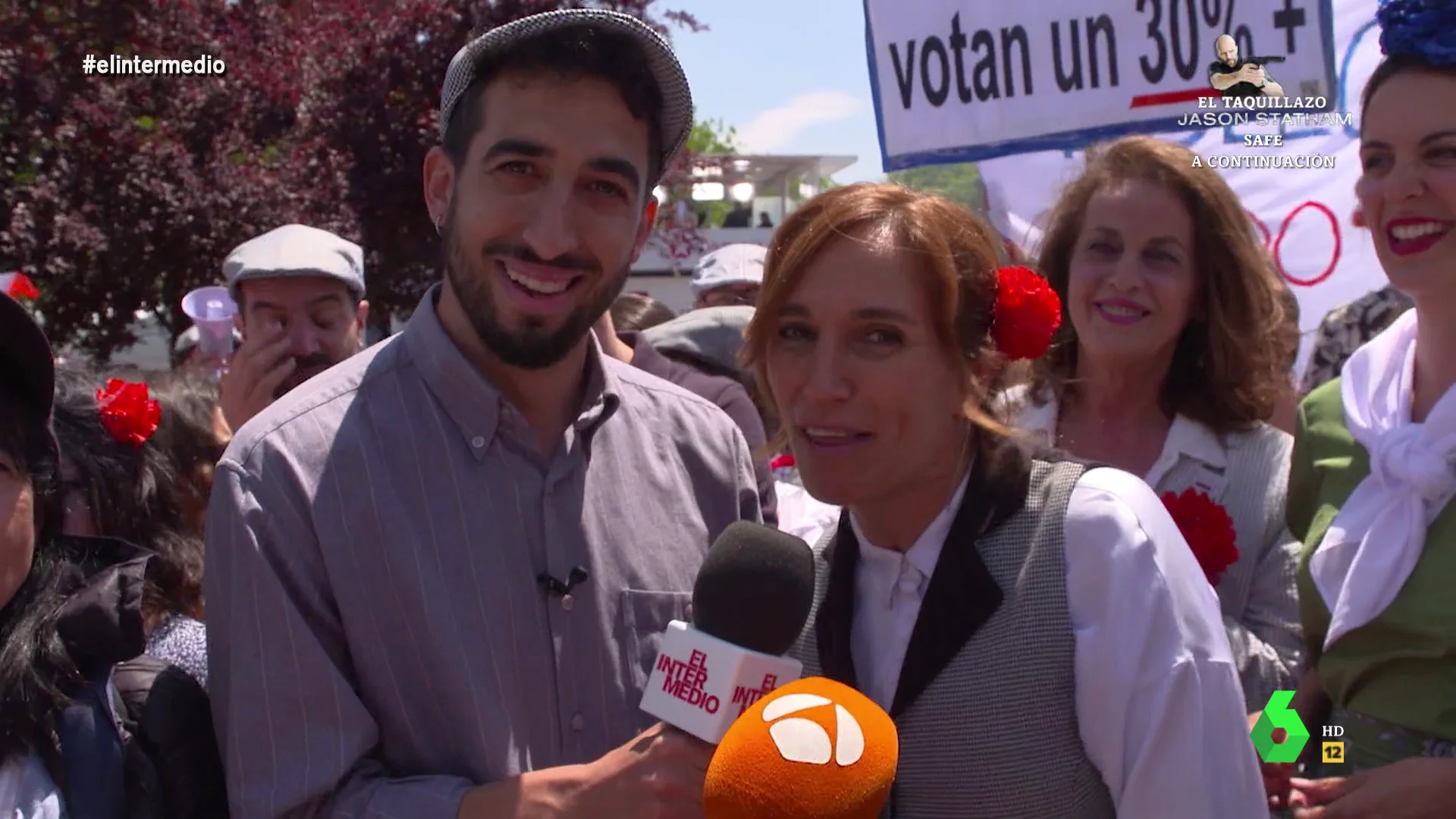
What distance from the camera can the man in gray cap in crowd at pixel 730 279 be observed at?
21.4ft

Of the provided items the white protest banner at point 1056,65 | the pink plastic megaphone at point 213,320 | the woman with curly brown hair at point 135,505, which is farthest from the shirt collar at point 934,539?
the pink plastic megaphone at point 213,320

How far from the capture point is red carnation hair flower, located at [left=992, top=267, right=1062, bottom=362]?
2.12 m

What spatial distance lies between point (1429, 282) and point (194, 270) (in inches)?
291

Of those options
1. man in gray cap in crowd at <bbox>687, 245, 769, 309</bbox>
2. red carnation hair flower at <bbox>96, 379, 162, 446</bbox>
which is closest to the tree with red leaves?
man in gray cap in crowd at <bbox>687, 245, 769, 309</bbox>

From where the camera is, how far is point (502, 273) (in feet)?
7.08

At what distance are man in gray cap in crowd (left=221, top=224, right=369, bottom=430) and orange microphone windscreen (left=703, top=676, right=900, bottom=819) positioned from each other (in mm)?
3102

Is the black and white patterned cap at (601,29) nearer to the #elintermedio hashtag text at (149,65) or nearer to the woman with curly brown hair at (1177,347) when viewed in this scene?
the woman with curly brown hair at (1177,347)

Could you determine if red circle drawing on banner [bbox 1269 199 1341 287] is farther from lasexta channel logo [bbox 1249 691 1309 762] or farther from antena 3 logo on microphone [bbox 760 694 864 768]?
antena 3 logo on microphone [bbox 760 694 864 768]

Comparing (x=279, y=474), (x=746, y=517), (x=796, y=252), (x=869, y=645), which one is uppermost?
(x=796, y=252)

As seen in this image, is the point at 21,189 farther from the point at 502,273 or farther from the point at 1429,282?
the point at 1429,282

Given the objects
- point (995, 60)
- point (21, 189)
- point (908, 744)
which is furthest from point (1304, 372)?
point (21, 189)

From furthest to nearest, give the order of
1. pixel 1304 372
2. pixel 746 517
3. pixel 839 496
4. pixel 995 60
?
pixel 995 60 < pixel 1304 372 < pixel 746 517 < pixel 839 496

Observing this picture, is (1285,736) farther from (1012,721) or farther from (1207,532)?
(1012,721)

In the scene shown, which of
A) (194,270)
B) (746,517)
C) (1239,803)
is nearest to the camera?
(1239,803)
